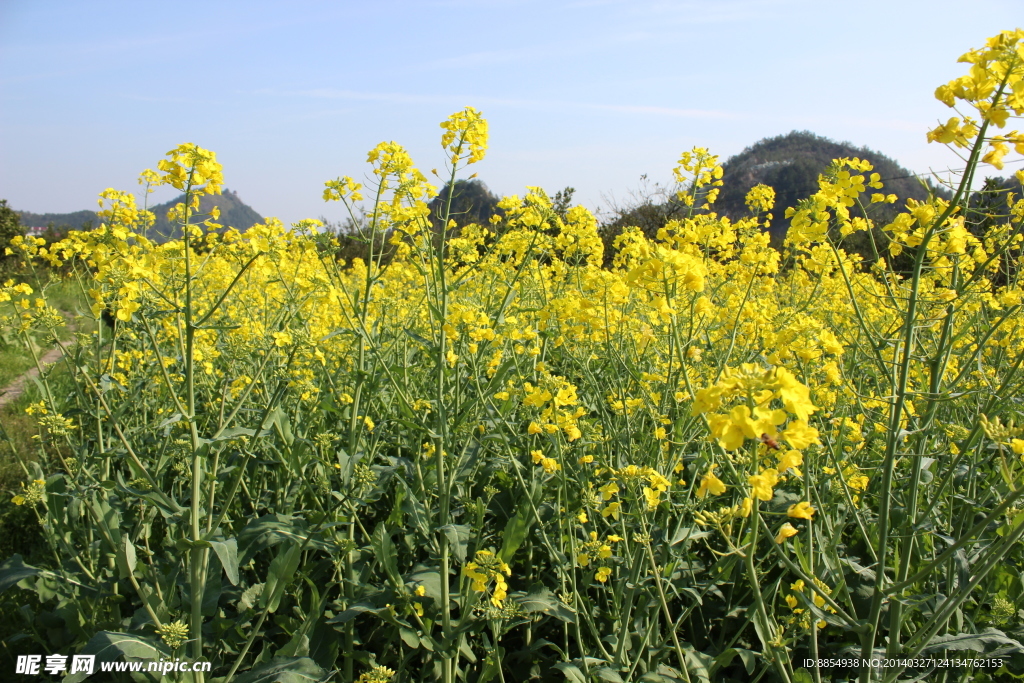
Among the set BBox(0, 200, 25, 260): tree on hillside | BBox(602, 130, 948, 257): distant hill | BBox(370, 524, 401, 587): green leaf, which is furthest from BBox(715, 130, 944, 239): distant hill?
BBox(370, 524, 401, 587): green leaf

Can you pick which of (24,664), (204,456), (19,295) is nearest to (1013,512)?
(204,456)

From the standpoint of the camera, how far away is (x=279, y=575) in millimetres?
2064

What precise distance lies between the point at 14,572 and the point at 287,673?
119cm

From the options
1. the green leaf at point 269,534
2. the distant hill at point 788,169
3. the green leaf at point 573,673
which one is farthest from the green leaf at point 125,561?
the distant hill at point 788,169

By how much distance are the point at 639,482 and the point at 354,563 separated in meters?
1.29

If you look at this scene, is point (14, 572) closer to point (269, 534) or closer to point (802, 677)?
point (269, 534)

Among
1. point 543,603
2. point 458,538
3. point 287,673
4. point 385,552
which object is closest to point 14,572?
point 287,673

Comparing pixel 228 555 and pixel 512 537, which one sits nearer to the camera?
pixel 228 555

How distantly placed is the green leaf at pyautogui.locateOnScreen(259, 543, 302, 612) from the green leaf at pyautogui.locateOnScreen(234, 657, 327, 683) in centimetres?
19

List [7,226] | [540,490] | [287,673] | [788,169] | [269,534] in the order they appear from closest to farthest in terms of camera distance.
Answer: [287,673] → [269,534] → [540,490] → [7,226] → [788,169]

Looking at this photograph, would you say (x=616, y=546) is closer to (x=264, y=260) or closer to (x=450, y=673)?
(x=450, y=673)

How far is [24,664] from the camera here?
2.26m

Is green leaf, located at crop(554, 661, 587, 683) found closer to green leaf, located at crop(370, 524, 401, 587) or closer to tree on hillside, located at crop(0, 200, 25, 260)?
green leaf, located at crop(370, 524, 401, 587)

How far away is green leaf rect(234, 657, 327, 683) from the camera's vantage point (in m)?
1.95
